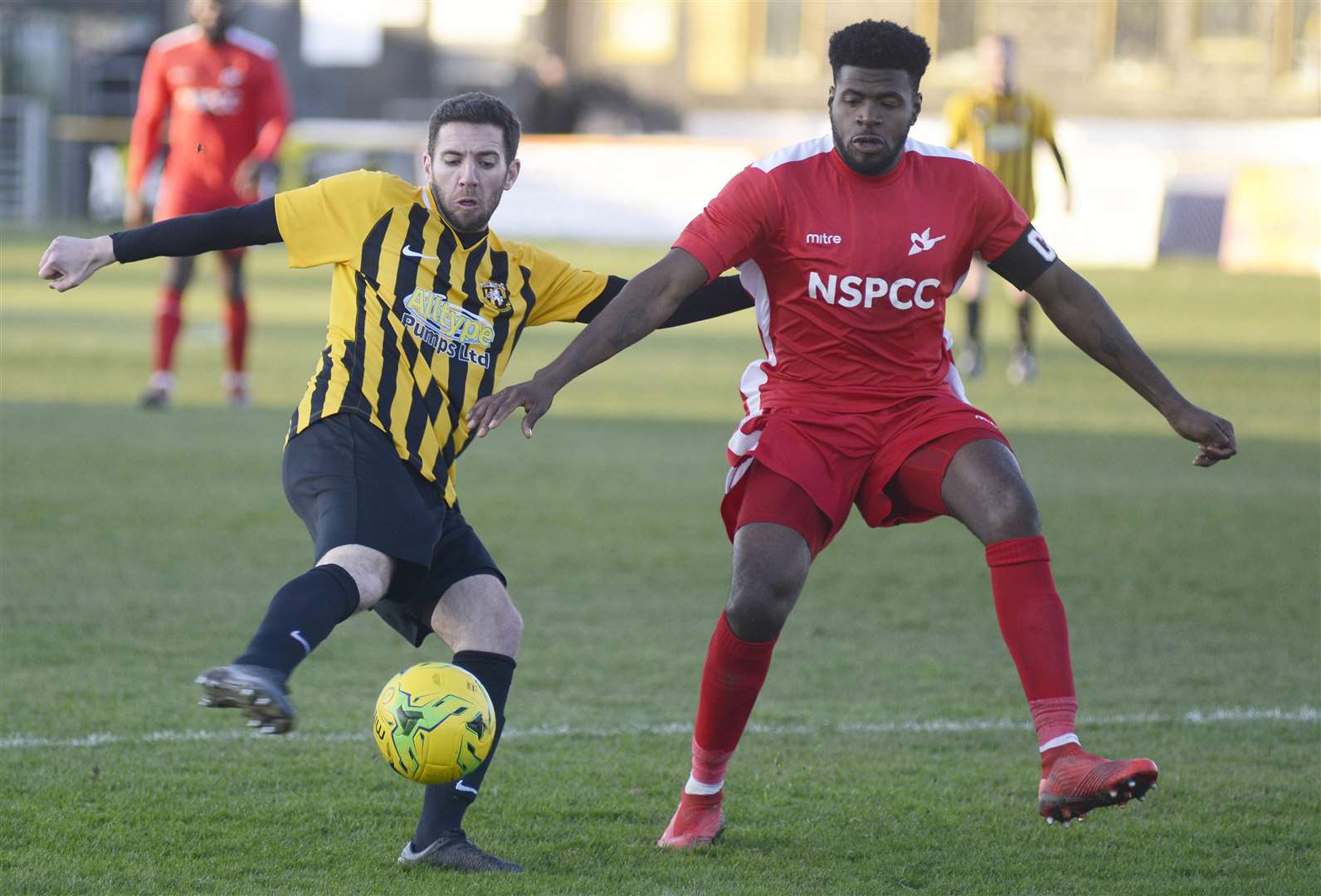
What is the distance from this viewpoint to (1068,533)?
896 cm

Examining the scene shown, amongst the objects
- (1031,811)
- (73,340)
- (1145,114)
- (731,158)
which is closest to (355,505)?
(1031,811)

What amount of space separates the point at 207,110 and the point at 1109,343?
8975 millimetres

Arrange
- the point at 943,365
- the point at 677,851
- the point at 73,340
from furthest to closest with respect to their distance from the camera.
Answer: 1. the point at 73,340
2. the point at 943,365
3. the point at 677,851

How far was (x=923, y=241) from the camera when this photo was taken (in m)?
4.44

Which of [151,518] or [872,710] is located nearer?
[872,710]

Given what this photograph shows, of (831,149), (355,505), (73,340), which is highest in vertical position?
(831,149)

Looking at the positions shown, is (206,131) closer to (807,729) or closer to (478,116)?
(807,729)

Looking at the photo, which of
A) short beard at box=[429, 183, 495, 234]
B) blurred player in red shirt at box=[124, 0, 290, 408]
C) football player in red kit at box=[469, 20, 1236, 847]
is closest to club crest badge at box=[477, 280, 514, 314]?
short beard at box=[429, 183, 495, 234]

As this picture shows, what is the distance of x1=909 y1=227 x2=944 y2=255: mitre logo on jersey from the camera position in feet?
14.5

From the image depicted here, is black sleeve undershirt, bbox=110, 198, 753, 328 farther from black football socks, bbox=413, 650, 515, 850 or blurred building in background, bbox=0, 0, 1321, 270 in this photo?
blurred building in background, bbox=0, 0, 1321, 270

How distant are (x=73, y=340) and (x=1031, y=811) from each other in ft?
43.8

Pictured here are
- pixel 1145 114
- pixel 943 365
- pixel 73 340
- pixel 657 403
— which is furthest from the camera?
pixel 1145 114

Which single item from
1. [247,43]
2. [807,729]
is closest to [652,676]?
[807,729]

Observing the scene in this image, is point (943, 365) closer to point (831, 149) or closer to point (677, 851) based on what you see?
point (831, 149)
